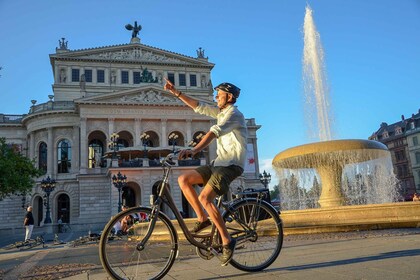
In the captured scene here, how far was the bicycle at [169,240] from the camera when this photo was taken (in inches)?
143

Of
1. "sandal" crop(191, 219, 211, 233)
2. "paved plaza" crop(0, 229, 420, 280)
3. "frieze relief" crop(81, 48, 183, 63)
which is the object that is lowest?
"paved plaza" crop(0, 229, 420, 280)

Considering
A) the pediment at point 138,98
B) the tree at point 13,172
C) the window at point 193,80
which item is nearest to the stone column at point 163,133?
the pediment at point 138,98

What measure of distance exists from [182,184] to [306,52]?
49.3 feet

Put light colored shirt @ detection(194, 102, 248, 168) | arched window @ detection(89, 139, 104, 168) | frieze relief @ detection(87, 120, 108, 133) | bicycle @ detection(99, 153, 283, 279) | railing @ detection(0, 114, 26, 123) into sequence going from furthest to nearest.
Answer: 1. railing @ detection(0, 114, 26, 123)
2. arched window @ detection(89, 139, 104, 168)
3. frieze relief @ detection(87, 120, 108, 133)
4. light colored shirt @ detection(194, 102, 248, 168)
5. bicycle @ detection(99, 153, 283, 279)

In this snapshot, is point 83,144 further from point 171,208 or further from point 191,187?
point 191,187

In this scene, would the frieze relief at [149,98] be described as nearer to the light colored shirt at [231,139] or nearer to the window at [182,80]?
the window at [182,80]

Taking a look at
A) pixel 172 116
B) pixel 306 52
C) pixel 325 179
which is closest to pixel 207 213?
pixel 325 179

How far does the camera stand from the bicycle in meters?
3.64

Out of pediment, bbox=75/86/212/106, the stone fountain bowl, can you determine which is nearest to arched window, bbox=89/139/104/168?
pediment, bbox=75/86/212/106

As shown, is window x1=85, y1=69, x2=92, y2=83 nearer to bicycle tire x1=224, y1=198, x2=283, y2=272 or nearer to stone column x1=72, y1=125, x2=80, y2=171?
stone column x1=72, y1=125, x2=80, y2=171

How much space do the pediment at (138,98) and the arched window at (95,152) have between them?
21.6 ft

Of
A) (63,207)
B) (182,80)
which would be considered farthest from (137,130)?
(182,80)

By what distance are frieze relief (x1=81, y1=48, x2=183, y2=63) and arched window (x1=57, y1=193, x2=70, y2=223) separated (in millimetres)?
18325

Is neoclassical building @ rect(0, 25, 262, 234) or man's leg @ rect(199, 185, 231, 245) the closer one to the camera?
man's leg @ rect(199, 185, 231, 245)
